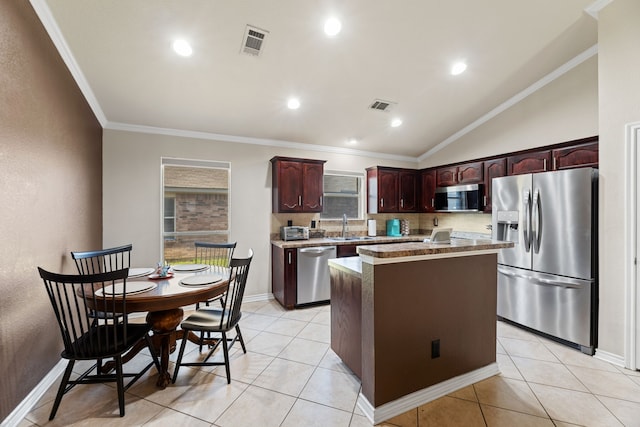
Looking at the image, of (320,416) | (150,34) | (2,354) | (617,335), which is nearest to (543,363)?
(617,335)

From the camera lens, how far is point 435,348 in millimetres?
1982

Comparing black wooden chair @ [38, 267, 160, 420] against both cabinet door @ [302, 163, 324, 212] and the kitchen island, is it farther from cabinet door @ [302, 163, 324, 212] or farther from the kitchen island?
cabinet door @ [302, 163, 324, 212]

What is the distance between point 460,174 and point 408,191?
3.19 feet

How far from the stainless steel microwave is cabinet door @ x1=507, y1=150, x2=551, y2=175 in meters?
0.50

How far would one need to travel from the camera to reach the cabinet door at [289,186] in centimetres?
409

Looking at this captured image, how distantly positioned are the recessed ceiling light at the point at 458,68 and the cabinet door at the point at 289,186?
7.64 ft

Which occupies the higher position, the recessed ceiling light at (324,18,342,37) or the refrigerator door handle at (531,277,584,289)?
the recessed ceiling light at (324,18,342,37)

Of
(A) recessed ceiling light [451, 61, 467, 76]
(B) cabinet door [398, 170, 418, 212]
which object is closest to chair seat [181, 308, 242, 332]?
(A) recessed ceiling light [451, 61, 467, 76]

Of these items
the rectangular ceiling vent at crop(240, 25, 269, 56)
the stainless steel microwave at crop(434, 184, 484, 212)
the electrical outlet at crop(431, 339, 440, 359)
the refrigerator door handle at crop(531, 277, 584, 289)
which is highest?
the rectangular ceiling vent at crop(240, 25, 269, 56)

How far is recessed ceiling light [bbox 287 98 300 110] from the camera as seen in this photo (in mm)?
3409

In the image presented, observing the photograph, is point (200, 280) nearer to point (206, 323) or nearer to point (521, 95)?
point (206, 323)

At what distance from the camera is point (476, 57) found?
2.96 metres

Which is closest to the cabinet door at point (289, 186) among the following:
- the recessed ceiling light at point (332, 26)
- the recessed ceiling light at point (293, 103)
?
the recessed ceiling light at point (293, 103)

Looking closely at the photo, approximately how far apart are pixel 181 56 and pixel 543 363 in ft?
14.4
